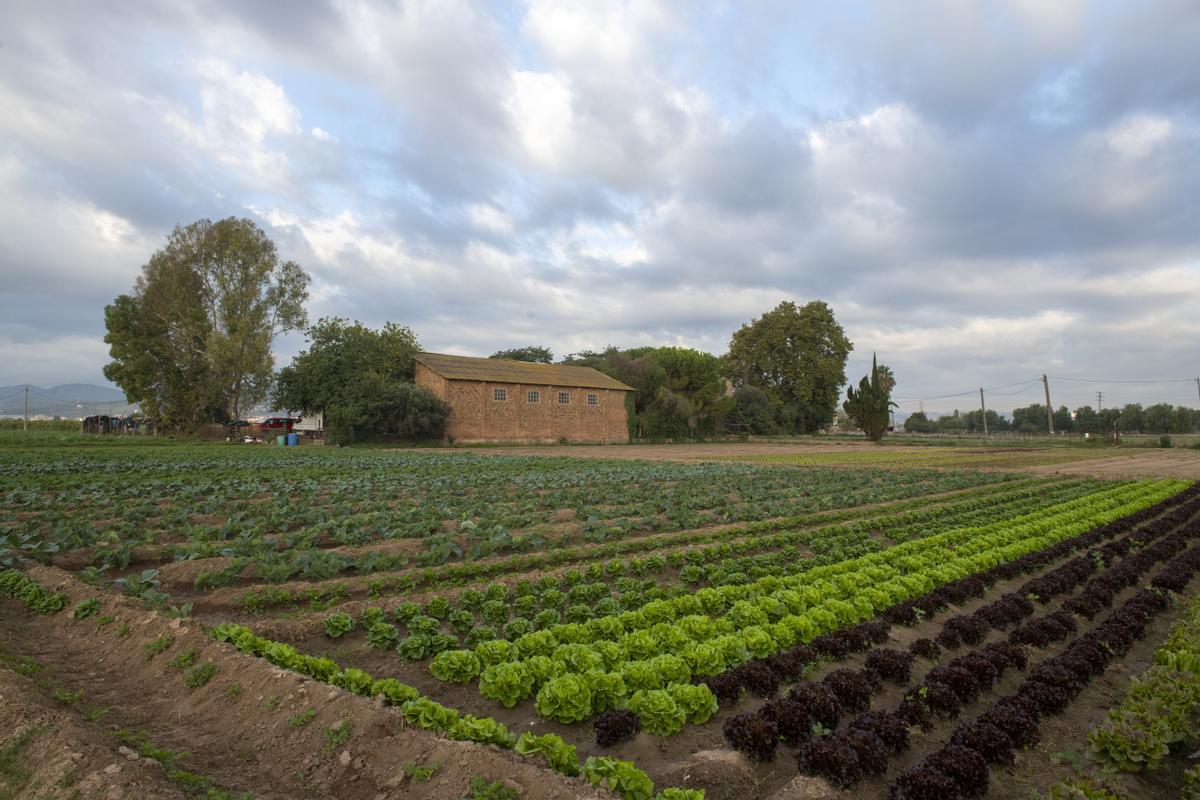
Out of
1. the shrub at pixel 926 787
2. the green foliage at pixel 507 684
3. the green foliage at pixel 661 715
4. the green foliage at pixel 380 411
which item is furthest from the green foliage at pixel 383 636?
the green foliage at pixel 380 411

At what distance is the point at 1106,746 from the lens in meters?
3.97

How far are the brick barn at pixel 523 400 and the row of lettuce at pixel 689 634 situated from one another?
37.3 meters

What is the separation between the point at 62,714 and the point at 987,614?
8.08 metres

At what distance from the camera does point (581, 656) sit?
4.96 metres

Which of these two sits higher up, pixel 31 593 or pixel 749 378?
pixel 749 378

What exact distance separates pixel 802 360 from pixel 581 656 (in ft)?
243

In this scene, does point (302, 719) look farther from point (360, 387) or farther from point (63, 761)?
point (360, 387)

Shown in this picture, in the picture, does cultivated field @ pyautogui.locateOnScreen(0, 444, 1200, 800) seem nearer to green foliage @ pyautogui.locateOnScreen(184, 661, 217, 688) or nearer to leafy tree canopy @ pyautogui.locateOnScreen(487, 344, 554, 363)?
green foliage @ pyautogui.locateOnScreen(184, 661, 217, 688)

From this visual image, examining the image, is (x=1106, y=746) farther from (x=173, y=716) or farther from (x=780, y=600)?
(x=173, y=716)

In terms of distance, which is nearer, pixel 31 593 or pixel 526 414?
pixel 31 593

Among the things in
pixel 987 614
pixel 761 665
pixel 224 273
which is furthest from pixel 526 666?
pixel 224 273

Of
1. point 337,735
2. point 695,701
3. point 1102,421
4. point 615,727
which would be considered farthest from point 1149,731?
point 1102,421

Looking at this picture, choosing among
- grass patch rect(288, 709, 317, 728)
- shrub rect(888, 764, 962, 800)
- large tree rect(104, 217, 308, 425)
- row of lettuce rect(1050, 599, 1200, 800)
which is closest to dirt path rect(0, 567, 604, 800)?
grass patch rect(288, 709, 317, 728)

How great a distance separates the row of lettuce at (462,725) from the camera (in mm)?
3309
